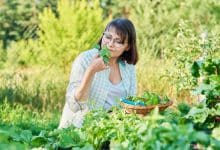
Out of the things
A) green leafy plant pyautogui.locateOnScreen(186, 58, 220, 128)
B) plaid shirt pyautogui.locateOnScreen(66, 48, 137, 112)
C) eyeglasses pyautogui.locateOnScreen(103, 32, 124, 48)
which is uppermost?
eyeglasses pyautogui.locateOnScreen(103, 32, 124, 48)

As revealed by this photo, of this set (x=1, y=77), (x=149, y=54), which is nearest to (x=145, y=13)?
(x=149, y=54)

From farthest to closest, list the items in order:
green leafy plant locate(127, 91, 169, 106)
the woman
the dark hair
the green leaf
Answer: the dark hair → the woman → green leafy plant locate(127, 91, 169, 106) → the green leaf

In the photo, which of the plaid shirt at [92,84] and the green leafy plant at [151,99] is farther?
the plaid shirt at [92,84]

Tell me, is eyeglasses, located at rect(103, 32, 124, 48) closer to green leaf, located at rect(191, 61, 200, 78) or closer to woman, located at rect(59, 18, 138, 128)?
woman, located at rect(59, 18, 138, 128)

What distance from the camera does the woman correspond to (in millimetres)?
2842

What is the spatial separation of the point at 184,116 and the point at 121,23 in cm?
156

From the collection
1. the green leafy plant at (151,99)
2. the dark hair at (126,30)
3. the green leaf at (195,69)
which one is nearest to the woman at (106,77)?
the dark hair at (126,30)

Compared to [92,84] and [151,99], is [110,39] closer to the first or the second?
[92,84]

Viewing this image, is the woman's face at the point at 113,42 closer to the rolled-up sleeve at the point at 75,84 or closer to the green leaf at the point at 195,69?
the rolled-up sleeve at the point at 75,84

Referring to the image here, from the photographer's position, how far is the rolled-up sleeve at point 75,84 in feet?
9.37

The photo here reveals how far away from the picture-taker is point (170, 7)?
1134 centimetres

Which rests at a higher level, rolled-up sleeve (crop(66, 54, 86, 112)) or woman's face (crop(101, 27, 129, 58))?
woman's face (crop(101, 27, 129, 58))

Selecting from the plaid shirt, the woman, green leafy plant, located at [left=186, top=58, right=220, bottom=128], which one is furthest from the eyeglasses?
green leafy plant, located at [left=186, top=58, right=220, bottom=128]

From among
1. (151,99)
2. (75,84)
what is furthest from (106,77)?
(151,99)
